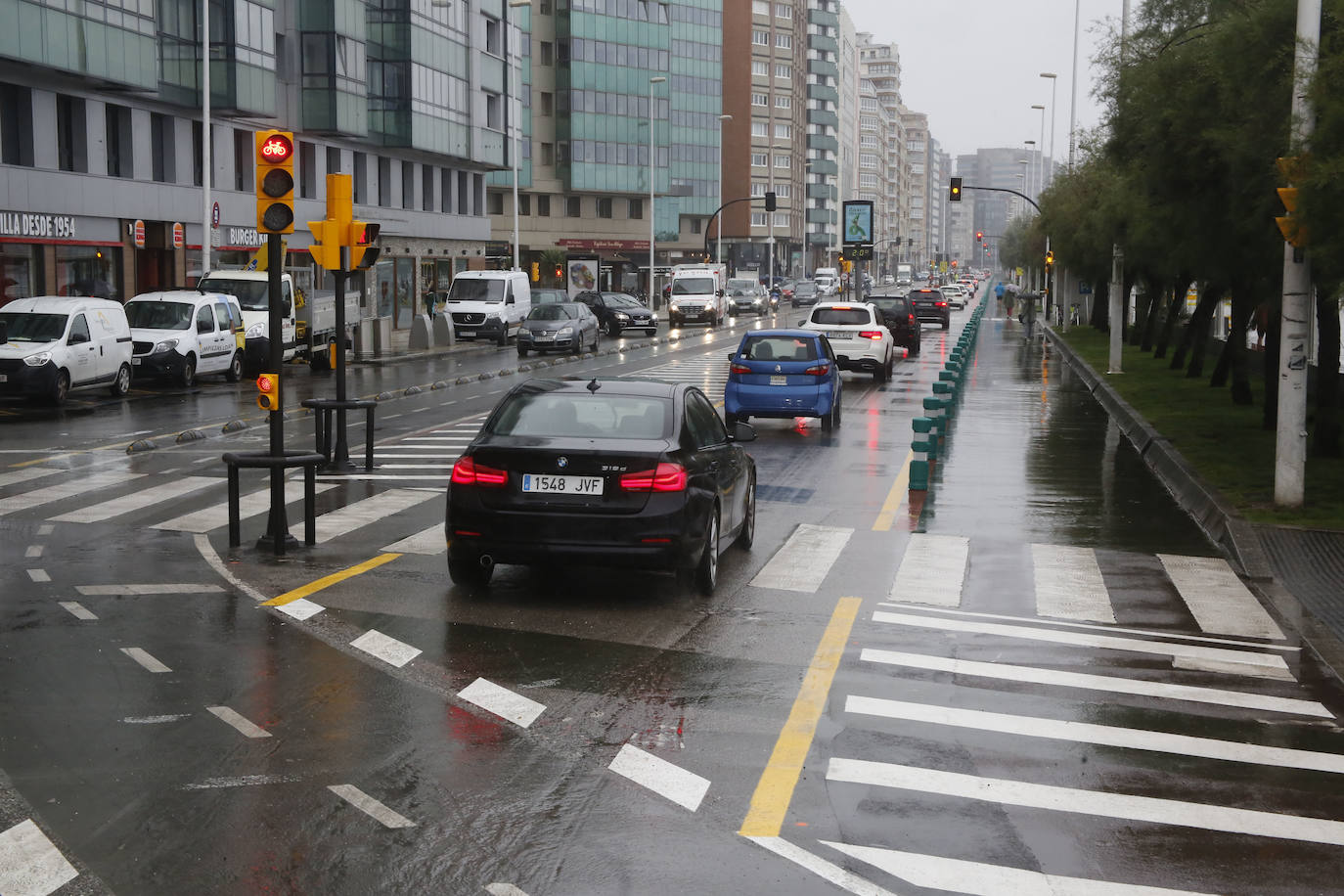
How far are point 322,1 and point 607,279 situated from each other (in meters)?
57.0

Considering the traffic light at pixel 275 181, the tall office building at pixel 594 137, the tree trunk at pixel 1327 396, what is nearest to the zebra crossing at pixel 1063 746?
the traffic light at pixel 275 181

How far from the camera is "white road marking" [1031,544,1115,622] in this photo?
10859mm

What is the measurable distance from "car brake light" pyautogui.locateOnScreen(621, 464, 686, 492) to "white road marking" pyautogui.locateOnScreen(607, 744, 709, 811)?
331cm

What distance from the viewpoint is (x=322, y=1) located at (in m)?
56.4

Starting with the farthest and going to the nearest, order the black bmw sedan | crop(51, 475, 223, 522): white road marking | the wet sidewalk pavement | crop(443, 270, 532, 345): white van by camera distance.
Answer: crop(443, 270, 532, 345): white van
crop(51, 475, 223, 522): white road marking
the wet sidewalk pavement
the black bmw sedan

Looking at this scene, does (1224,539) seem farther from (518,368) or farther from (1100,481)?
(518,368)

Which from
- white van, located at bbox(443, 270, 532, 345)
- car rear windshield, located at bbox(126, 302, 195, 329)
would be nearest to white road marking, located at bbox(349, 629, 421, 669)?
car rear windshield, located at bbox(126, 302, 195, 329)

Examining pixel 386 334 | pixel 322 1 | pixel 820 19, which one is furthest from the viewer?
pixel 820 19

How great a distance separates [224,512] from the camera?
14727mm

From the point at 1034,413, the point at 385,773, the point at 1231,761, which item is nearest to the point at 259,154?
the point at 385,773

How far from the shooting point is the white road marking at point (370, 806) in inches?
240

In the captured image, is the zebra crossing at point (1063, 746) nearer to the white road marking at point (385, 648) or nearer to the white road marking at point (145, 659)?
the white road marking at point (385, 648)

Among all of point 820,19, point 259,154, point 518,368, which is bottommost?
point 518,368

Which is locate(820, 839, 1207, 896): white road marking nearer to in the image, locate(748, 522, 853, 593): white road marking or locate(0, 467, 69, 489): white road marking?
locate(748, 522, 853, 593): white road marking
